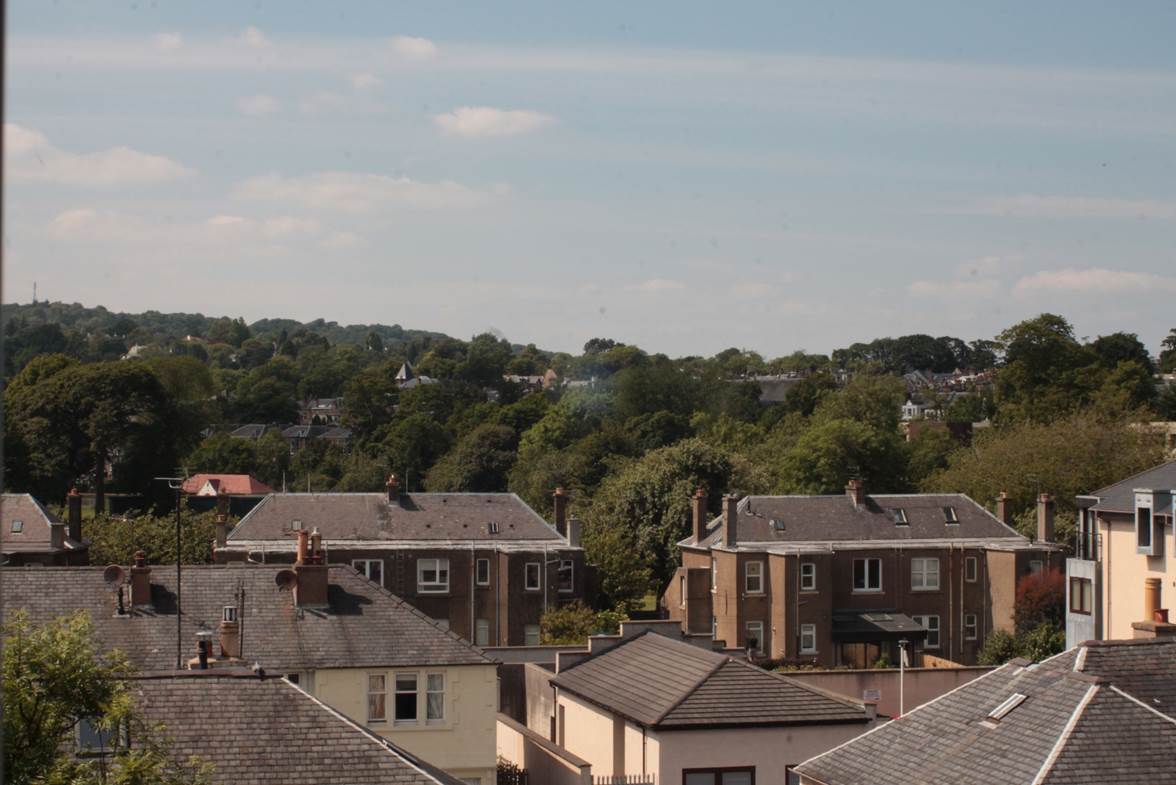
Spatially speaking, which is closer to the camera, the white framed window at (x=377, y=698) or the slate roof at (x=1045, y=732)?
the slate roof at (x=1045, y=732)

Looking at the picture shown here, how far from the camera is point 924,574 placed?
60.8 metres

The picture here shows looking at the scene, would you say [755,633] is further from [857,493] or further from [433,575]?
[433,575]

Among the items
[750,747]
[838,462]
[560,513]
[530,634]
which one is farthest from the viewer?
[838,462]

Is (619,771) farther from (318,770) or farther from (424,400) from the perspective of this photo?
(424,400)

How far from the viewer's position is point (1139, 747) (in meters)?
19.2

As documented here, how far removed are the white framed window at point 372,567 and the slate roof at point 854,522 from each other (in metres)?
13.1

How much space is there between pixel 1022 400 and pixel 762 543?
51.9 m

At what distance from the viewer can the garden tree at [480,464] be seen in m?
114

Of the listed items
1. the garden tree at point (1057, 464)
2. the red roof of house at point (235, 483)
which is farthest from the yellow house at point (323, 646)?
the red roof of house at point (235, 483)

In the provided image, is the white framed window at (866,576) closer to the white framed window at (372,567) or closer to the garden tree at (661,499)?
the garden tree at (661,499)

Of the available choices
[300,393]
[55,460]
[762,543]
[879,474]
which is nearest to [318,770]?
[762,543]

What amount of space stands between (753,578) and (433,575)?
12.2 metres

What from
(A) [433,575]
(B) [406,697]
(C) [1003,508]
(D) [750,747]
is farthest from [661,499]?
(D) [750,747]

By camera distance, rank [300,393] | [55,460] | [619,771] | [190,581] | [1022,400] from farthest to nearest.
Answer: [300,393], [1022,400], [55,460], [190,581], [619,771]
